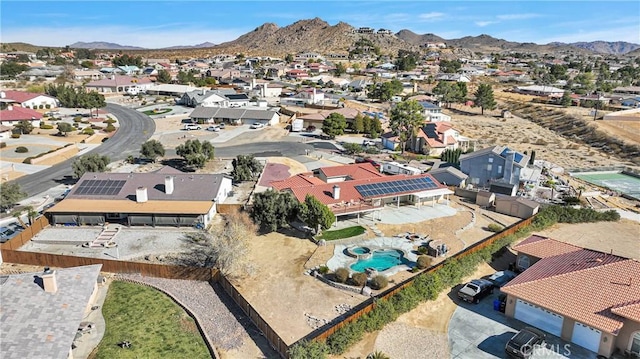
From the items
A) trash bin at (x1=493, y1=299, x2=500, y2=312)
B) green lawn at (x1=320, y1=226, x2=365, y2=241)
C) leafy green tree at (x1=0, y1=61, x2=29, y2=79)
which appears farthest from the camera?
leafy green tree at (x1=0, y1=61, x2=29, y2=79)

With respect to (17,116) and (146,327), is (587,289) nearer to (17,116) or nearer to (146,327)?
(146,327)

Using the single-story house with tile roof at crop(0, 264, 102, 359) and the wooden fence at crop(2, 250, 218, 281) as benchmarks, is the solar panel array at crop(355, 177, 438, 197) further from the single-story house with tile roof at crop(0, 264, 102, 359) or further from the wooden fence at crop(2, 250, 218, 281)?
the single-story house with tile roof at crop(0, 264, 102, 359)

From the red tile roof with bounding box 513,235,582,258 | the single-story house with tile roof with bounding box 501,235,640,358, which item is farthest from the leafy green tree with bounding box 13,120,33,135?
the single-story house with tile roof with bounding box 501,235,640,358

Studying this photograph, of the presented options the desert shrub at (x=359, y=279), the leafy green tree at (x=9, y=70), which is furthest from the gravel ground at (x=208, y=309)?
the leafy green tree at (x=9, y=70)

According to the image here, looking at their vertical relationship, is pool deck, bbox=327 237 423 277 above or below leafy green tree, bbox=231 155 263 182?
below

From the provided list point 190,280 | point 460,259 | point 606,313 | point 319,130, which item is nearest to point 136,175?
point 190,280

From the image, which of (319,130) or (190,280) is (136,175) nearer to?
(190,280)
